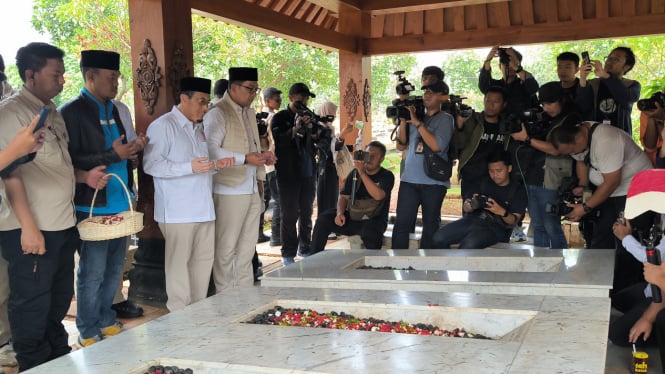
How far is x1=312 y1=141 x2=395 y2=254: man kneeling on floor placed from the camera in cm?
455

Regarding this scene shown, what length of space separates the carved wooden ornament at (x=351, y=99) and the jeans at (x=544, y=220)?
278cm

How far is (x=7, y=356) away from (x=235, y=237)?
1.37 metres

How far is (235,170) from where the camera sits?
12.2ft

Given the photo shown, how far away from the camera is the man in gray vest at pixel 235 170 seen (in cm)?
364

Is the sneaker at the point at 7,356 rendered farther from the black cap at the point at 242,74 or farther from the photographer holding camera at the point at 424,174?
the photographer holding camera at the point at 424,174

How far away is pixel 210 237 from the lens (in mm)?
3521

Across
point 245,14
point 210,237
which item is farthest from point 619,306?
point 245,14

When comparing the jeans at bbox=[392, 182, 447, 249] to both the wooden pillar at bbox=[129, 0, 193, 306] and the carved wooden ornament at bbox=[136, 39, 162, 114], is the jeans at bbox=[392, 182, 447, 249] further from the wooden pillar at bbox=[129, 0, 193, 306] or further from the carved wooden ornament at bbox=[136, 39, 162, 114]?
the carved wooden ornament at bbox=[136, 39, 162, 114]

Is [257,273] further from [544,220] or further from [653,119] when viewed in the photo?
[653,119]

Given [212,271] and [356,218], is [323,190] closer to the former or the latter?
[356,218]

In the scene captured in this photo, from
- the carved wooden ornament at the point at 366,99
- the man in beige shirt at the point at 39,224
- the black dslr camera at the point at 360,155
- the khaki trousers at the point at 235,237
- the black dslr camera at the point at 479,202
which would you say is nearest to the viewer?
the man in beige shirt at the point at 39,224

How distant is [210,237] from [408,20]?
4281mm

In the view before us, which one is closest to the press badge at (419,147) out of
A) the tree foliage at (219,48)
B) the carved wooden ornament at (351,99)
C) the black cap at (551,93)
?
the black cap at (551,93)

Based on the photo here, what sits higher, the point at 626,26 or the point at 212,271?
the point at 626,26
